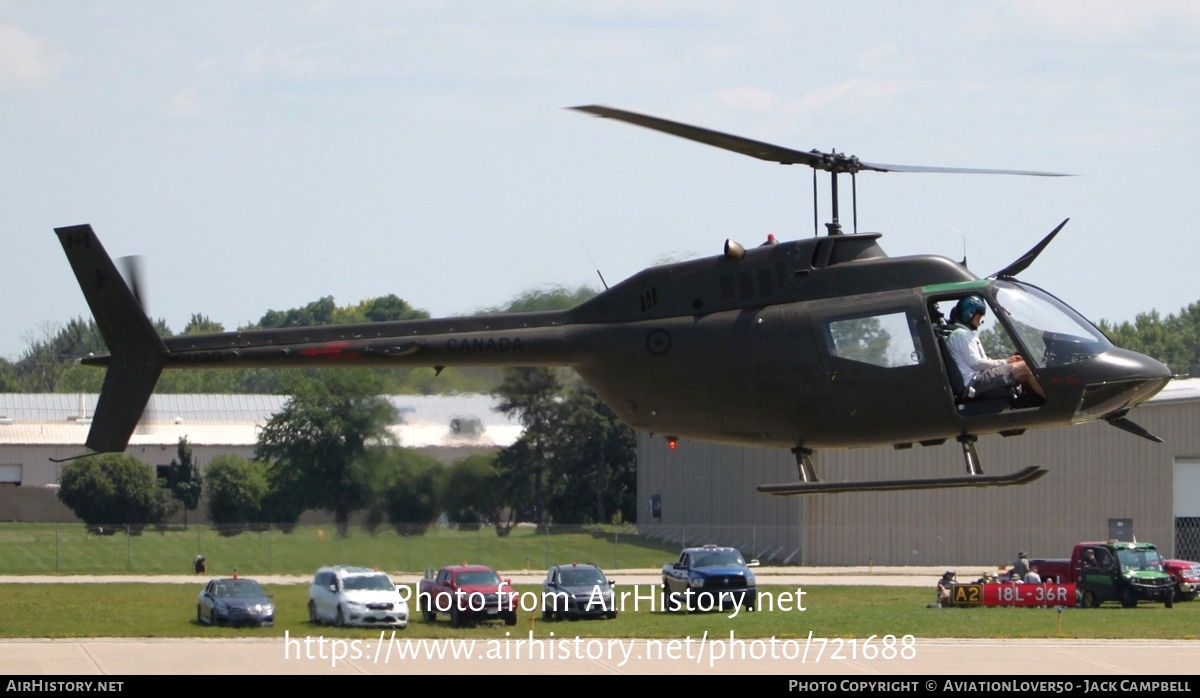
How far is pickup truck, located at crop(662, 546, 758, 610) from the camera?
34969 mm

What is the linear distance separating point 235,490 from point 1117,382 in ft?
102

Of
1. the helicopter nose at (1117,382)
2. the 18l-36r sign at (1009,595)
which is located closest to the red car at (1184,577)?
the 18l-36r sign at (1009,595)

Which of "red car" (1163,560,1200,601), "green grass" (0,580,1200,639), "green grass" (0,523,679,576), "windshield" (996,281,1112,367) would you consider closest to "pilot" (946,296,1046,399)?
"windshield" (996,281,1112,367)

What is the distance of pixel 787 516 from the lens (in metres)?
51.4

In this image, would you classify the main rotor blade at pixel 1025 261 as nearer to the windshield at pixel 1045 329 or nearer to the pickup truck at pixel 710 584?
the windshield at pixel 1045 329

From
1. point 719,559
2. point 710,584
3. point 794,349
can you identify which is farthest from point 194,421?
point 794,349

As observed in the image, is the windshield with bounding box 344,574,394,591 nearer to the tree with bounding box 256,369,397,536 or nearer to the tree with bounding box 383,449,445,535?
the tree with bounding box 256,369,397,536

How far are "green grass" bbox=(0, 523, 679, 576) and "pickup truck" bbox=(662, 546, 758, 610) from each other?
5.27 m

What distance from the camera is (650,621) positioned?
32031 mm

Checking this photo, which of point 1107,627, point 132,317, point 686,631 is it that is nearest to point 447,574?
point 686,631

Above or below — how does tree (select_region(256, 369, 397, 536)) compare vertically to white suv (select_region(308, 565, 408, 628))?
above

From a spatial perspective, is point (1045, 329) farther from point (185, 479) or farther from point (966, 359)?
point (185, 479)

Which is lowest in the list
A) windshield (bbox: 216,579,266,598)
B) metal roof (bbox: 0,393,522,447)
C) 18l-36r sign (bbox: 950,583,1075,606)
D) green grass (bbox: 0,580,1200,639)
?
green grass (bbox: 0,580,1200,639)

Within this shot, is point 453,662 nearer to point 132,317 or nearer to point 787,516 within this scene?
point 132,317
